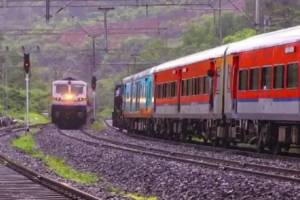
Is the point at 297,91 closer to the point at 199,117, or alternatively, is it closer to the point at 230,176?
the point at 230,176

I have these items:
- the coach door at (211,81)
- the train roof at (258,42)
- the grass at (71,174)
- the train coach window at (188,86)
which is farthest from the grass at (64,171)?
the train coach window at (188,86)

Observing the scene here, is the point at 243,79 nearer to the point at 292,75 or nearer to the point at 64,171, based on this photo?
the point at 292,75

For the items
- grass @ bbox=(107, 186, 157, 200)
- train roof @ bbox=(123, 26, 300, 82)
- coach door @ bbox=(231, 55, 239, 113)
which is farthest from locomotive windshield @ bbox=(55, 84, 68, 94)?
grass @ bbox=(107, 186, 157, 200)

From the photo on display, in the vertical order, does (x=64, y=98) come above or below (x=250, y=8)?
below

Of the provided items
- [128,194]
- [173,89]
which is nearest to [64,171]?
[128,194]

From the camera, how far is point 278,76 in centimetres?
2172

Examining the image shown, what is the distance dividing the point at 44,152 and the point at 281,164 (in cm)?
983

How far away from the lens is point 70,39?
14712cm

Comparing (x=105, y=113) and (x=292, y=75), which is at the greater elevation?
(x=292, y=75)

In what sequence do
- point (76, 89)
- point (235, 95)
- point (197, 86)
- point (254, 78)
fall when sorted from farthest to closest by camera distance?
point (76, 89) → point (197, 86) → point (235, 95) → point (254, 78)

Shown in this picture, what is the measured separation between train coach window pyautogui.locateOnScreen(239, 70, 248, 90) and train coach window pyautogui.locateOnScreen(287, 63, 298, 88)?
3.33m

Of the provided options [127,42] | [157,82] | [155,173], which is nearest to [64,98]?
[157,82]

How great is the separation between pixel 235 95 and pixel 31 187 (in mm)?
11727

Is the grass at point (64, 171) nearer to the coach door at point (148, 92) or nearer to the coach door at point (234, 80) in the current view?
the coach door at point (234, 80)
